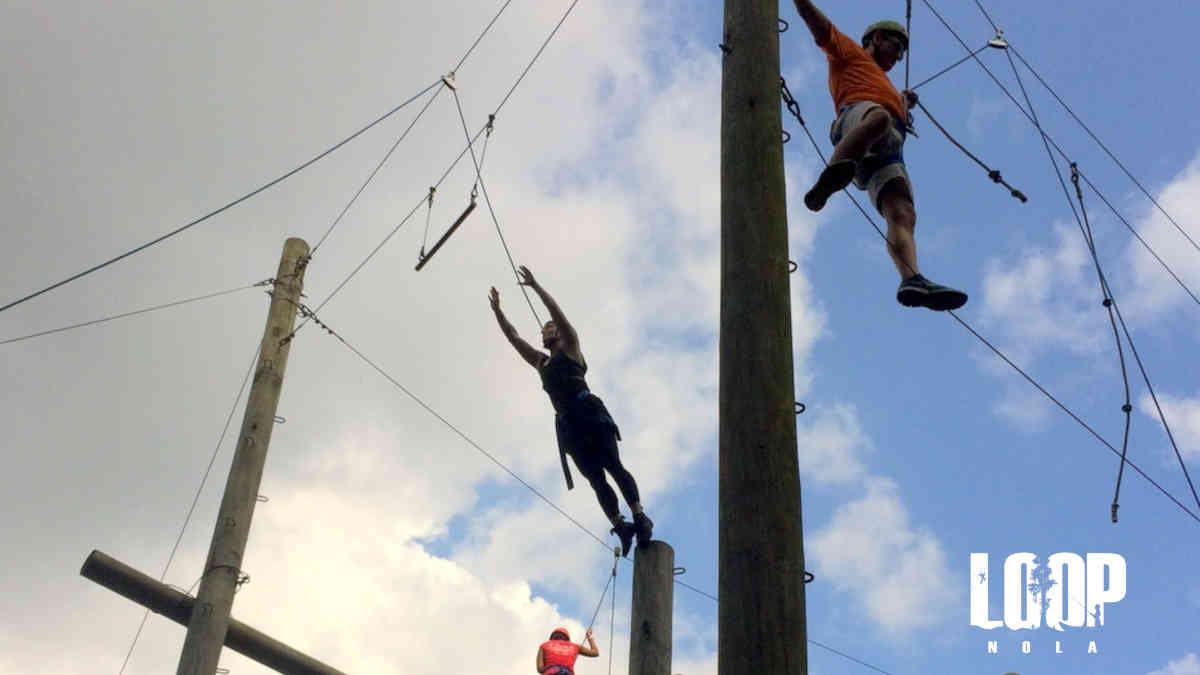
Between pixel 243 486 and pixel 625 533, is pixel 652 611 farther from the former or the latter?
pixel 243 486

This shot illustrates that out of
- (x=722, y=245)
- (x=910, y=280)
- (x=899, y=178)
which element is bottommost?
(x=722, y=245)

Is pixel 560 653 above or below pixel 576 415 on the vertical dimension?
below

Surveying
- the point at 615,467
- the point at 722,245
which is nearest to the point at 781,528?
the point at 722,245

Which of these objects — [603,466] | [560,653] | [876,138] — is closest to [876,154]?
[876,138]

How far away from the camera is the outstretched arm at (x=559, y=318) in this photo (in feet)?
22.0

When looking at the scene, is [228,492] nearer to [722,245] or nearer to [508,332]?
[508,332]

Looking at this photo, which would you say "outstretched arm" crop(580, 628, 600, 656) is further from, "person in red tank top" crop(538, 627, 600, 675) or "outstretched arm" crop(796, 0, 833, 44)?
"outstretched arm" crop(796, 0, 833, 44)

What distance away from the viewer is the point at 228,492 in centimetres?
798

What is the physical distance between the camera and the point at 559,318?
22.3ft

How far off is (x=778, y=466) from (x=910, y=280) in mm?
1639

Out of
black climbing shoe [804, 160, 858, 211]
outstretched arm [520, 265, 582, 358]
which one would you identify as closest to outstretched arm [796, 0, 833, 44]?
black climbing shoe [804, 160, 858, 211]

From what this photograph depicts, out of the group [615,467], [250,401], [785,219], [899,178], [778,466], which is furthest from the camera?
[250,401]

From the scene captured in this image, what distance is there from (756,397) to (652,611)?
168 centimetres

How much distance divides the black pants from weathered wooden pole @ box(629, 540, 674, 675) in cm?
123
